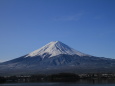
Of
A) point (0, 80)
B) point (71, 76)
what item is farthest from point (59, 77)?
point (0, 80)

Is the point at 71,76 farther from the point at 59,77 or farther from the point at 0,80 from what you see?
the point at 0,80

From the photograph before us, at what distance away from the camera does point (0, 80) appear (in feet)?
301

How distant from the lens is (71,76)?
98.9 m

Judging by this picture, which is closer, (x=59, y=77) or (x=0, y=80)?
(x=0, y=80)

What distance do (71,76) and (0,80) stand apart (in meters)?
23.7

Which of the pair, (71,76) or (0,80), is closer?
(0,80)

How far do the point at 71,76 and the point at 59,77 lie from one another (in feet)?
13.3

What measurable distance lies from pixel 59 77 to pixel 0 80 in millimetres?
19863

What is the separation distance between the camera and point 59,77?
3898 inches
